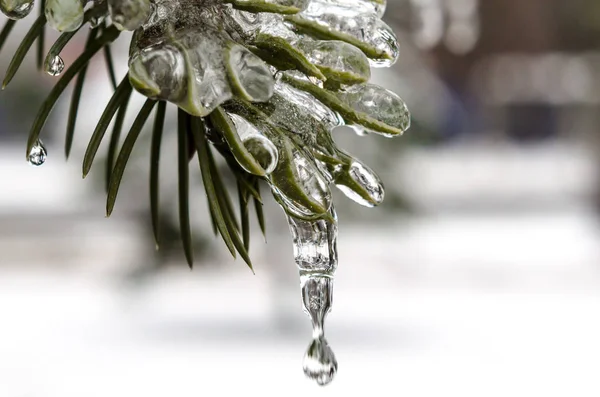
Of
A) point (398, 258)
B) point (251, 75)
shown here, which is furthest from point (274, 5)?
point (398, 258)

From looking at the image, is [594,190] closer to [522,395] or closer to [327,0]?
[522,395]

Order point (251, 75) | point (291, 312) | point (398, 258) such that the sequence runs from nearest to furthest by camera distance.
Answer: point (251, 75), point (291, 312), point (398, 258)

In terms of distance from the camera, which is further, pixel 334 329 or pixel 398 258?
pixel 398 258

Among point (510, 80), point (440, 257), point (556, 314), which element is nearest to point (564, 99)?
point (510, 80)

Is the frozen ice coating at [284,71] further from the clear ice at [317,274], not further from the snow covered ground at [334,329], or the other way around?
the snow covered ground at [334,329]

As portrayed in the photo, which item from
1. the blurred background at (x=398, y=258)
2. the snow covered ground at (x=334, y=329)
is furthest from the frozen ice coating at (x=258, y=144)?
the snow covered ground at (x=334, y=329)

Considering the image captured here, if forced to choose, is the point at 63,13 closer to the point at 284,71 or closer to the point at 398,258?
the point at 284,71

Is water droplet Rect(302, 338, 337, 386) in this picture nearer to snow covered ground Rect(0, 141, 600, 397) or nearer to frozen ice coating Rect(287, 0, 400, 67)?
frozen ice coating Rect(287, 0, 400, 67)
